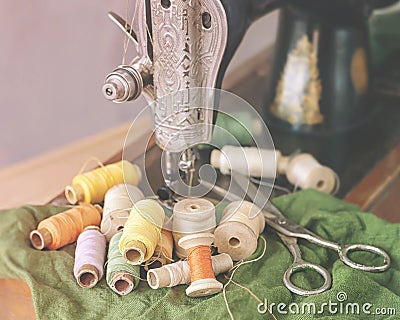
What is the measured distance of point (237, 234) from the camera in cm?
84

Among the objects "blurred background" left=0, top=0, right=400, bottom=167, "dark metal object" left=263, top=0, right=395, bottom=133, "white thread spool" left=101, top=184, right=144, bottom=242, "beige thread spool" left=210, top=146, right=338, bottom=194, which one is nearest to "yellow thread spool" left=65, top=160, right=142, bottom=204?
"white thread spool" left=101, top=184, right=144, bottom=242

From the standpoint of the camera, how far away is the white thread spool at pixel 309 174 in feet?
3.46

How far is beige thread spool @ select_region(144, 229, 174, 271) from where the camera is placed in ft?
2.68

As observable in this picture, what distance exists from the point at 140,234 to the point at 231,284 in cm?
11

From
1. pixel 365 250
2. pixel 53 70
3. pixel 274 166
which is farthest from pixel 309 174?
pixel 53 70

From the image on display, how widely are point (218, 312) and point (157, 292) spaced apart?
9 cm

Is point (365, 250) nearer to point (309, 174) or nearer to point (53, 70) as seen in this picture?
point (309, 174)

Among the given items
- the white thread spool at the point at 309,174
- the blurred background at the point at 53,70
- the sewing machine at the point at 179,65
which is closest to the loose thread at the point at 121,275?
the sewing machine at the point at 179,65

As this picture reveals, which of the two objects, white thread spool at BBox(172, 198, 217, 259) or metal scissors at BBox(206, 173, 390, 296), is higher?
white thread spool at BBox(172, 198, 217, 259)

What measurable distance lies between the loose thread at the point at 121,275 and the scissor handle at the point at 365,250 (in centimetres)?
24

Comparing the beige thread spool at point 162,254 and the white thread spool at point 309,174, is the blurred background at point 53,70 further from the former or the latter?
the beige thread spool at point 162,254

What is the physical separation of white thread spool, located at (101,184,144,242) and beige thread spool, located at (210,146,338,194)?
0.14 metres

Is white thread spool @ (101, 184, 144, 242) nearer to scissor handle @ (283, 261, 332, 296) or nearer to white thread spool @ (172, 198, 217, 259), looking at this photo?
white thread spool @ (172, 198, 217, 259)

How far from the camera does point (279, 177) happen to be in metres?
1.10
